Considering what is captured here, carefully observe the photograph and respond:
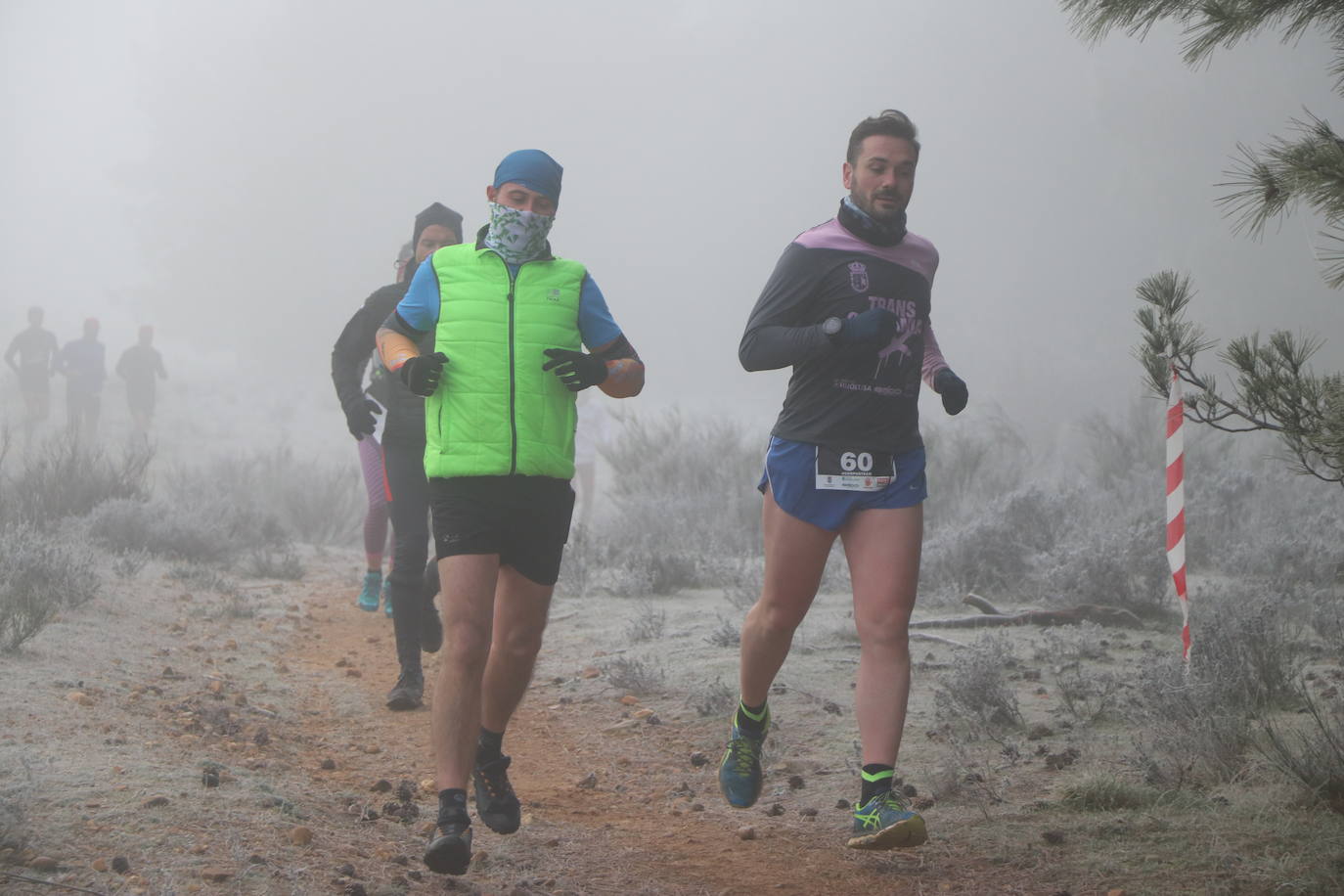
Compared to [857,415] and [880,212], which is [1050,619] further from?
[880,212]

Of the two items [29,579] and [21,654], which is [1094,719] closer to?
[21,654]

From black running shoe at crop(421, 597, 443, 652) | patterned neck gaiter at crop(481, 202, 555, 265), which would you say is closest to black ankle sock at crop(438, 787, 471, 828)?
patterned neck gaiter at crop(481, 202, 555, 265)

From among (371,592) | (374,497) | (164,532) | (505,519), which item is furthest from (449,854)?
(164,532)

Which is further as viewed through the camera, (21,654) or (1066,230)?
(1066,230)

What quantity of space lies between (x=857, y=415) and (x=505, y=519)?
1106mm

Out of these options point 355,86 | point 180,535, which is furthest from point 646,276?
point 180,535

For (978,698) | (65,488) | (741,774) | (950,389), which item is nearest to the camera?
(950,389)

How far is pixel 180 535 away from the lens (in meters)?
10.8

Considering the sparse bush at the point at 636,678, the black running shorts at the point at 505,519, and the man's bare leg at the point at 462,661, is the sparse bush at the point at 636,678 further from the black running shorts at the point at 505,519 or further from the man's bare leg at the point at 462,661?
the man's bare leg at the point at 462,661

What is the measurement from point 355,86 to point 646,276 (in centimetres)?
3319

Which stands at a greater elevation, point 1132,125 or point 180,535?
point 1132,125

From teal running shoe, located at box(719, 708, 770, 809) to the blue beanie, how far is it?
184 centimetres

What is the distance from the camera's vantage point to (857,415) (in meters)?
4.03

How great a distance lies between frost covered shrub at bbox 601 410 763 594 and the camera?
9.90 meters
